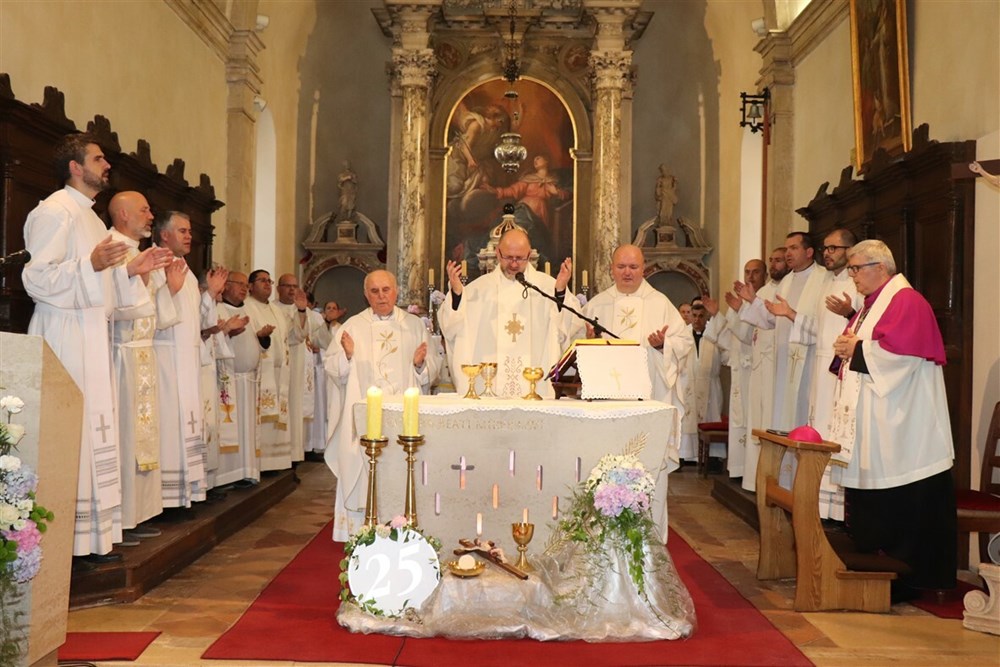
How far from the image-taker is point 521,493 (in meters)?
5.58

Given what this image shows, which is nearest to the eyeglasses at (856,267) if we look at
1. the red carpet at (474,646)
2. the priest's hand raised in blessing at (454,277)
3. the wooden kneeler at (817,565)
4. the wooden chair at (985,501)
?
the wooden kneeler at (817,565)

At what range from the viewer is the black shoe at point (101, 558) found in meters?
5.67

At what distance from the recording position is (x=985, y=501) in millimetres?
6105

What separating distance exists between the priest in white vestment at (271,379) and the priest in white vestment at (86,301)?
400 cm

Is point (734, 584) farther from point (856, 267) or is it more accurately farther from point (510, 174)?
point (510, 174)

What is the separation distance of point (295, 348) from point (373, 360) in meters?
4.42

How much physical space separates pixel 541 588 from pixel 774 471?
1.96m

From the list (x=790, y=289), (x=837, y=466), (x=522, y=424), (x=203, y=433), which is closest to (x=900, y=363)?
(x=837, y=466)

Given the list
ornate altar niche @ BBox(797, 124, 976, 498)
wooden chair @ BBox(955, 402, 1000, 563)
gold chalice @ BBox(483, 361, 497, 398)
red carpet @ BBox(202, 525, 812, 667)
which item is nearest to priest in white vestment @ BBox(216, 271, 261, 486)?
gold chalice @ BBox(483, 361, 497, 398)

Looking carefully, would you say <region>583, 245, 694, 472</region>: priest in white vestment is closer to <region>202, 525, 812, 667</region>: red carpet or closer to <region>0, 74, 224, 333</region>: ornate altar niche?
<region>202, 525, 812, 667</region>: red carpet

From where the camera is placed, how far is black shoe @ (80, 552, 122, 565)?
A: 5672mm

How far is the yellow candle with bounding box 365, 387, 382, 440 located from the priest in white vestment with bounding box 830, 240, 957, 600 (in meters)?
2.83

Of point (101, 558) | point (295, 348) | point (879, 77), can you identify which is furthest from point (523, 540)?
point (295, 348)

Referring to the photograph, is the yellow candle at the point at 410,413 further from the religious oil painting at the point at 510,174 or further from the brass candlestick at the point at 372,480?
the religious oil painting at the point at 510,174
